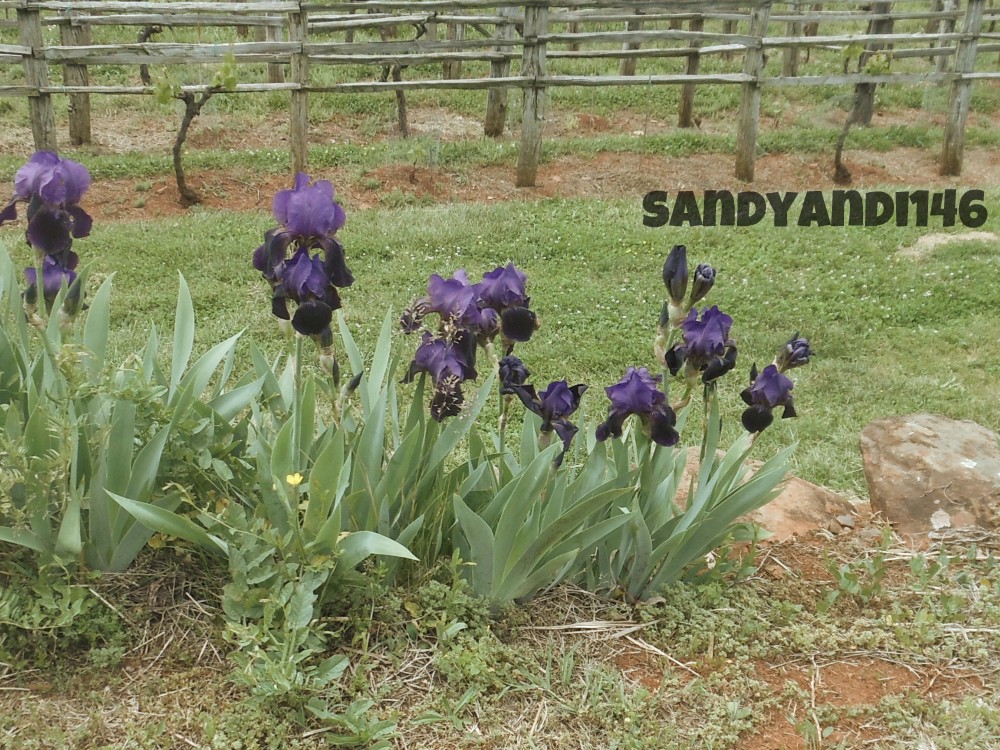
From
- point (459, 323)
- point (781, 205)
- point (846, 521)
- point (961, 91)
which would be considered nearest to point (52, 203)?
point (459, 323)

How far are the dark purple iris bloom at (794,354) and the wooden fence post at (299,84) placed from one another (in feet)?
21.9

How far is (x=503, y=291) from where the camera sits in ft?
6.87

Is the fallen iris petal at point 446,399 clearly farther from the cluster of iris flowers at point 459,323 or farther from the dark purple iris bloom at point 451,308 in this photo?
the dark purple iris bloom at point 451,308

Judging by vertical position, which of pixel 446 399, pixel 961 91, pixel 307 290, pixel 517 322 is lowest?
pixel 446 399

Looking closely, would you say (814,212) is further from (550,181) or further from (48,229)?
(48,229)

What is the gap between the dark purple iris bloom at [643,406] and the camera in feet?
7.07

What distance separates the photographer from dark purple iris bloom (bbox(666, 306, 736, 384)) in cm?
220

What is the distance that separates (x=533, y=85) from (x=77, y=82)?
460cm

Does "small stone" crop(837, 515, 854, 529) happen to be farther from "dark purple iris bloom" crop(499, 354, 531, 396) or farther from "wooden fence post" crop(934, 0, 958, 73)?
"wooden fence post" crop(934, 0, 958, 73)

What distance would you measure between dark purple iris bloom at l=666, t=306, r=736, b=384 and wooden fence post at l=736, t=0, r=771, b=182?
8.04m

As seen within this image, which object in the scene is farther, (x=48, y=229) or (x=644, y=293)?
(x=644, y=293)

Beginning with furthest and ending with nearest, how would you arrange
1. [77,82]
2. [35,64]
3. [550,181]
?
[550,181]
[77,82]
[35,64]

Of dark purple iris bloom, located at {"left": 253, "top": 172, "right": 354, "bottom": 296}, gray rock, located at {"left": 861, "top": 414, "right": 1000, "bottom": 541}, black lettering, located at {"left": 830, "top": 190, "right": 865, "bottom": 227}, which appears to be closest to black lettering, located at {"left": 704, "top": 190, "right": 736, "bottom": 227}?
black lettering, located at {"left": 830, "top": 190, "right": 865, "bottom": 227}

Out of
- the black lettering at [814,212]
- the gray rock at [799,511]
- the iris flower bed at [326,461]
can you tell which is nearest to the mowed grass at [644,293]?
the black lettering at [814,212]
